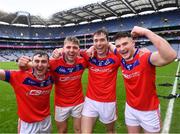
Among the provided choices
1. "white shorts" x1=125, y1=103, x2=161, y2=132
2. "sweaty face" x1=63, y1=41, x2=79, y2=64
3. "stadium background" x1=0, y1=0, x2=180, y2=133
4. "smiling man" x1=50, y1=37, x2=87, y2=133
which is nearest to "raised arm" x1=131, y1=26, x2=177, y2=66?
"white shorts" x1=125, y1=103, x2=161, y2=132

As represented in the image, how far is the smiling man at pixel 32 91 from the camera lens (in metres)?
5.53

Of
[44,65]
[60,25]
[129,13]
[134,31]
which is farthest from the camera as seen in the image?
[60,25]

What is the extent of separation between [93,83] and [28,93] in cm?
142

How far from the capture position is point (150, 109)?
519 centimetres

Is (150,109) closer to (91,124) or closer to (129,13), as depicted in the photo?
(91,124)

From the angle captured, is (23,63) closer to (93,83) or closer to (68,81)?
(68,81)

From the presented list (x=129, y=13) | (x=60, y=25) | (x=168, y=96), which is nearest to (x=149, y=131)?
(x=168, y=96)

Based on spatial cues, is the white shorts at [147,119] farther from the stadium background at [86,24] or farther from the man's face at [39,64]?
the stadium background at [86,24]

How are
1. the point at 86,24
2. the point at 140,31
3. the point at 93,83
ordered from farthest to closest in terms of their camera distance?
the point at 86,24, the point at 93,83, the point at 140,31

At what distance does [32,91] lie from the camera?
5.55 m

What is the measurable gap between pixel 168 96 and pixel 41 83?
28.1ft

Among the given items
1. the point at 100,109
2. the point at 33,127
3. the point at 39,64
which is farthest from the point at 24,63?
the point at 100,109

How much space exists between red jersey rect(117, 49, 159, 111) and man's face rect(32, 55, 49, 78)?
4.89ft

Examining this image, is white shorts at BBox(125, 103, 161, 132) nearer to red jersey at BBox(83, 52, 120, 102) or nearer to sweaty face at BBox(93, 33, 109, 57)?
red jersey at BBox(83, 52, 120, 102)
